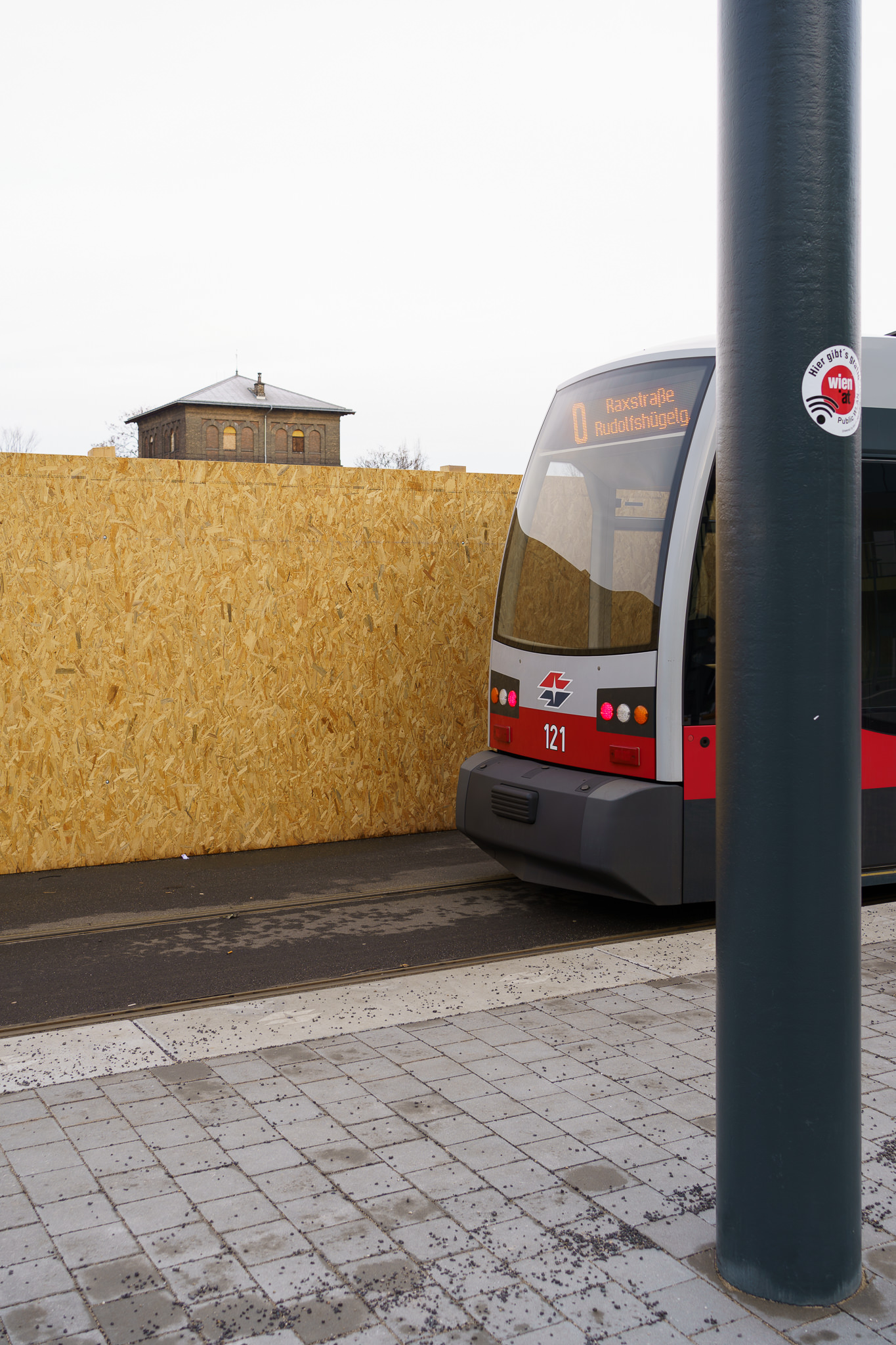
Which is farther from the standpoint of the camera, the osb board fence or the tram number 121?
the osb board fence

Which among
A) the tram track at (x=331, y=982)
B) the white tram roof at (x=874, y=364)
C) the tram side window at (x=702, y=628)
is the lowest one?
the tram track at (x=331, y=982)

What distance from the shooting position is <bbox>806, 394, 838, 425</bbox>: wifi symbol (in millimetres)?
2729

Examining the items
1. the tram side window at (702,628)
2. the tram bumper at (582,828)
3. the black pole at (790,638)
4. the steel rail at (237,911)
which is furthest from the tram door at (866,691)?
the black pole at (790,638)

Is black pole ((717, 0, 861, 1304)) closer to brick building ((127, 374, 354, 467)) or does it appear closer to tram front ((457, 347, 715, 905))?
tram front ((457, 347, 715, 905))

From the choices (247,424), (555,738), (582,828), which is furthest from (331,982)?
(247,424)

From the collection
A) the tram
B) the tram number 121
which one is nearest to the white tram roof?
the tram

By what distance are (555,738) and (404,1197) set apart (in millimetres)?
3530

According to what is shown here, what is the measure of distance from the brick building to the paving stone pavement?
91.3 meters

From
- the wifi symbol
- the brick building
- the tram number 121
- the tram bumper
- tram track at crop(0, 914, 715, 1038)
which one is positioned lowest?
tram track at crop(0, 914, 715, 1038)

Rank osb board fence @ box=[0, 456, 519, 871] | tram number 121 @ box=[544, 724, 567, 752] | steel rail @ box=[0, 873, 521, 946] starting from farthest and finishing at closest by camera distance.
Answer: osb board fence @ box=[0, 456, 519, 871] → tram number 121 @ box=[544, 724, 567, 752] → steel rail @ box=[0, 873, 521, 946]

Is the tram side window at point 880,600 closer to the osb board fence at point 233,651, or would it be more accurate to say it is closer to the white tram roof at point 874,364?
the white tram roof at point 874,364

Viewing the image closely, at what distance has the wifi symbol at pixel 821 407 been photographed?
107 inches

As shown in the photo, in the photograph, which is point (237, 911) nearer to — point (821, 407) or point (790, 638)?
point (790, 638)

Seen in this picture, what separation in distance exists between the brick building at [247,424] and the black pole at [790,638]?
9259cm
